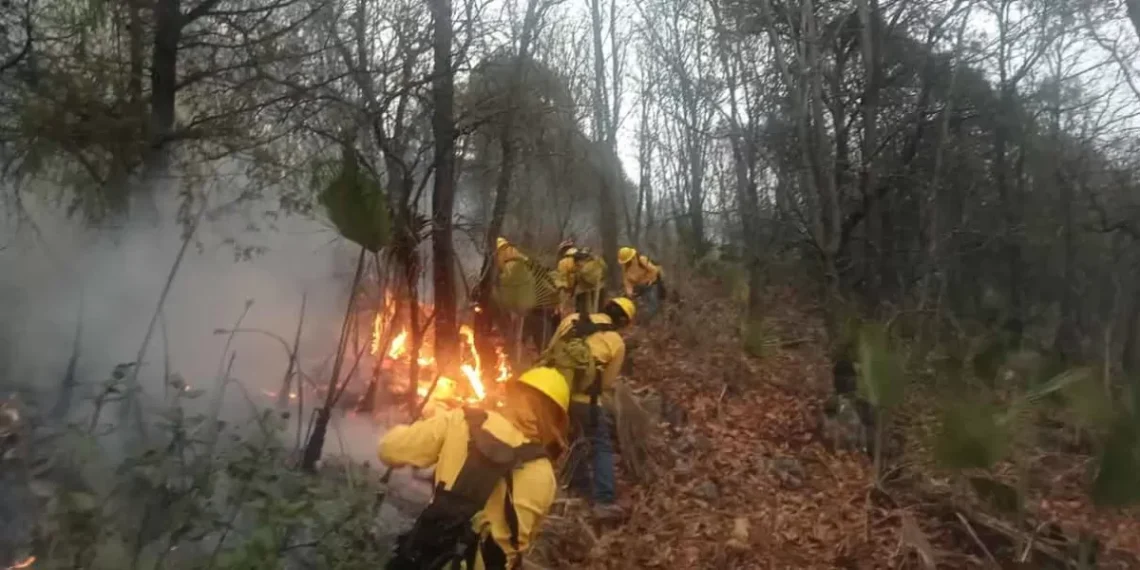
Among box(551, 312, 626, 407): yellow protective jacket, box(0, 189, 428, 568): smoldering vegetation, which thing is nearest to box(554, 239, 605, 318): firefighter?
box(0, 189, 428, 568): smoldering vegetation

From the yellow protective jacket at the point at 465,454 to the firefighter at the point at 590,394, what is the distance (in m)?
2.79

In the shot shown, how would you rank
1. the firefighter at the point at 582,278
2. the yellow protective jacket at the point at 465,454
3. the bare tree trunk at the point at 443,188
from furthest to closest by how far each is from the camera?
the firefighter at the point at 582,278 < the bare tree trunk at the point at 443,188 < the yellow protective jacket at the point at 465,454

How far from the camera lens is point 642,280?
1312 centimetres

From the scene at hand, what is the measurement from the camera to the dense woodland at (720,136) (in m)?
6.38

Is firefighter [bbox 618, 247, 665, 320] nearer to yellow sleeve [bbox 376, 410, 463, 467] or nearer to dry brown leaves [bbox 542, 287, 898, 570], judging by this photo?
dry brown leaves [bbox 542, 287, 898, 570]

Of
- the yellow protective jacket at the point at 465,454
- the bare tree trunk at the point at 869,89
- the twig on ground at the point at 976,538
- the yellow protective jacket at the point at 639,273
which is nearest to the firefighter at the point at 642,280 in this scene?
the yellow protective jacket at the point at 639,273

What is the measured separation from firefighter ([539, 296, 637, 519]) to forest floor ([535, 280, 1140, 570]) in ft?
0.84

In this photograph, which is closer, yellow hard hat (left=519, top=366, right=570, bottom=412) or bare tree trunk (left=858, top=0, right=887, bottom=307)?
yellow hard hat (left=519, top=366, right=570, bottom=412)

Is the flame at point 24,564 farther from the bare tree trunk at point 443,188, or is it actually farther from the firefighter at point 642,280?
the firefighter at point 642,280

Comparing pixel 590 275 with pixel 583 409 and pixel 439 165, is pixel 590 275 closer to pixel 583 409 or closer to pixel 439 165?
pixel 439 165

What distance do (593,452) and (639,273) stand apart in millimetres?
5824

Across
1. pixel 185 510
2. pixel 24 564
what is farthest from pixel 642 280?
pixel 24 564

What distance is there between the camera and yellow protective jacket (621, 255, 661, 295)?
13008 millimetres

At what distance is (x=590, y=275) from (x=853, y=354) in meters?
2.83
